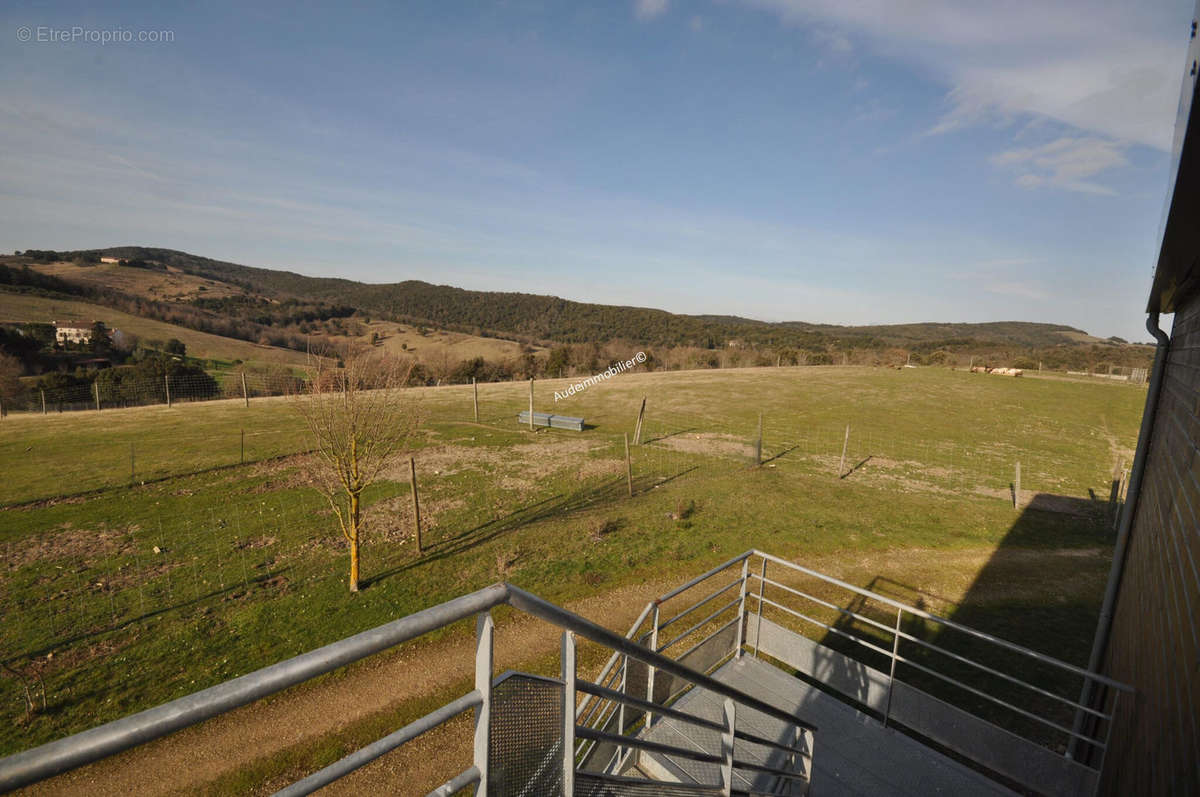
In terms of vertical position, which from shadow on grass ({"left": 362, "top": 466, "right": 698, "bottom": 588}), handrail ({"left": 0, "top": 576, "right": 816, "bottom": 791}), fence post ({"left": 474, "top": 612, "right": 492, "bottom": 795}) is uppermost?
handrail ({"left": 0, "top": 576, "right": 816, "bottom": 791})

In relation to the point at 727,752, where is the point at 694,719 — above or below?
above

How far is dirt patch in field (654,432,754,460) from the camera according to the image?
84.4 feet

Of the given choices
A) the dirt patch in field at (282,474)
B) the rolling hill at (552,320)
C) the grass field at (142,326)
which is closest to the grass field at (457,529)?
the dirt patch in field at (282,474)

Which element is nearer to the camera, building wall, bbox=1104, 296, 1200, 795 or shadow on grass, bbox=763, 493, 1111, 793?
building wall, bbox=1104, 296, 1200, 795

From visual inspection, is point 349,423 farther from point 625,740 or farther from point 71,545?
point 625,740

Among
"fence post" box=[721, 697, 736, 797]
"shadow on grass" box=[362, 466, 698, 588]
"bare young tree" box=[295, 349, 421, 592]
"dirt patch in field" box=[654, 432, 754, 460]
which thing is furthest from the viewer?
"dirt patch in field" box=[654, 432, 754, 460]

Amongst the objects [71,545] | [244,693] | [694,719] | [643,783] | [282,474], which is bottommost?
[71,545]

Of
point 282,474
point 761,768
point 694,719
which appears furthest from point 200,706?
point 282,474

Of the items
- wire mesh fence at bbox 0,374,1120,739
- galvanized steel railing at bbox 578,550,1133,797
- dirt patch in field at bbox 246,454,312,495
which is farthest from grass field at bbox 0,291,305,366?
galvanized steel railing at bbox 578,550,1133,797

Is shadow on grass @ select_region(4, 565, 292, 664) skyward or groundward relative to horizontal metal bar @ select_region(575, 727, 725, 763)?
groundward

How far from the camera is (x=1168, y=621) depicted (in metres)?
3.08

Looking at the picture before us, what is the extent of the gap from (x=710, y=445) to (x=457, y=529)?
1588 centimetres

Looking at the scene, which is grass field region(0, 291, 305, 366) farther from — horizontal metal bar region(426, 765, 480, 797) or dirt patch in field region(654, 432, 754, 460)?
horizontal metal bar region(426, 765, 480, 797)

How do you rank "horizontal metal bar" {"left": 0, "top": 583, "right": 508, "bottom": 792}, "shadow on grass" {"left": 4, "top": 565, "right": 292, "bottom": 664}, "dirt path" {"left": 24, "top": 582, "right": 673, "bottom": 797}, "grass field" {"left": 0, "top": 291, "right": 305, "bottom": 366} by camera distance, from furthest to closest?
"grass field" {"left": 0, "top": 291, "right": 305, "bottom": 366} < "shadow on grass" {"left": 4, "top": 565, "right": 292, "bottom": 664} < "dirt path" {"left": 24, "top": 582, "right": 673, "bottom": 797} < "horizontal metal bar" {"left": 0, "top": 583, "right": 508, "bottom": 792}
